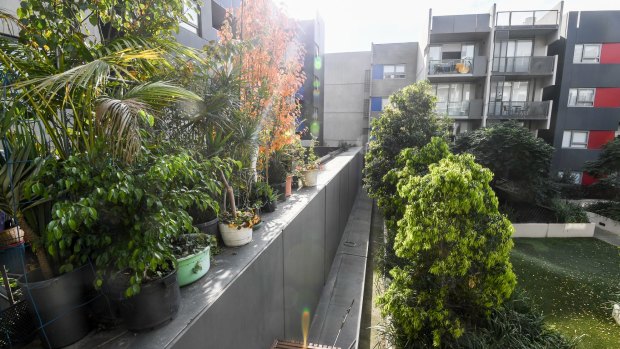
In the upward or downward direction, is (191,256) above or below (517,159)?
below

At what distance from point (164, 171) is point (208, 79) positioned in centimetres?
184

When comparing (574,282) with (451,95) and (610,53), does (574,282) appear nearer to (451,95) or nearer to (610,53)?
(451,95)

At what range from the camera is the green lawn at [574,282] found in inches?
195

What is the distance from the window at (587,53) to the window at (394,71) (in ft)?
28.3

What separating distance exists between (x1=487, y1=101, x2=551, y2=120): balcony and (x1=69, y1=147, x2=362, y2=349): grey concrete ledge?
521 inches

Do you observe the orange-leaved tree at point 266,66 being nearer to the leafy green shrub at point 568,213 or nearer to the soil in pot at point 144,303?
the soil in pot at point 144,303

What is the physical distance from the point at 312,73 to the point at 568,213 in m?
14.1

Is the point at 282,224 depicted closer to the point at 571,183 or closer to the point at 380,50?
the point at 571,183

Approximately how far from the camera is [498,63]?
1399cm

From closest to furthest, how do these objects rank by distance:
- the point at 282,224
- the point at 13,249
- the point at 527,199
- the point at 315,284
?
the point at 13,249, the point at 282,224, the point at 315,284, the point at 527,199

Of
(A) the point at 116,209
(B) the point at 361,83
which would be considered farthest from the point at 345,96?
(A) the point at 116,209

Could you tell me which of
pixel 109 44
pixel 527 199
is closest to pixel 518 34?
pixel 527 199

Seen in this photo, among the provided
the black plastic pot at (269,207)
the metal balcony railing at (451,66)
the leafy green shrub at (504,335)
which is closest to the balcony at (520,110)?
the metal balcony railing at (451,66)

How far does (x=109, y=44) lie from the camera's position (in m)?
2.23
